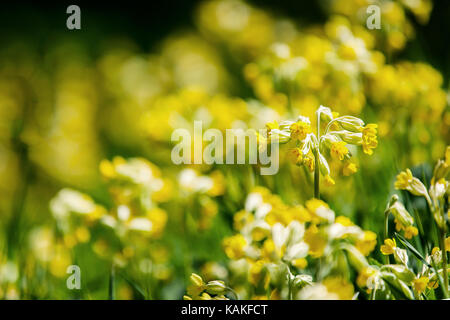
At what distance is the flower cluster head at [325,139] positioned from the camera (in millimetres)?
778

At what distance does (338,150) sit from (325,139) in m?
0.03

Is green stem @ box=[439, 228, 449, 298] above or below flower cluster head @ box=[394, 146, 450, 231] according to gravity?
below

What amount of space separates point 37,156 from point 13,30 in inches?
23.2

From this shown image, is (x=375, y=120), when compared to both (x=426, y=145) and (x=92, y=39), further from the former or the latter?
(x=92, y=39)

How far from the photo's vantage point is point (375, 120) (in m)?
1.18

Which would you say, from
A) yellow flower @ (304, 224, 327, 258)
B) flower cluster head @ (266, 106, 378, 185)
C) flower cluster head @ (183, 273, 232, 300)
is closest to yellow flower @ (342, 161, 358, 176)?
flower cluster head @ (266, 106, 378, 185)

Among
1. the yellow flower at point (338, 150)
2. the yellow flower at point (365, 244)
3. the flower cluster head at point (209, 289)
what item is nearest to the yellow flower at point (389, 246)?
the yellow flower at point (365, 244)

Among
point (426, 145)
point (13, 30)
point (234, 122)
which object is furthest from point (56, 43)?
point (426, 145)

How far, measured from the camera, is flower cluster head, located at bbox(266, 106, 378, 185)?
778mm

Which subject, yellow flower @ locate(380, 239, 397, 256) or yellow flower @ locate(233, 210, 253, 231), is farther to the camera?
yellow flower @ locate(233, 210, 253, 231)

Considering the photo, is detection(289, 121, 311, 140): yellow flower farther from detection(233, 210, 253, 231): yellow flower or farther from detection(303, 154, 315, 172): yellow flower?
detection(233, 210, 253, 231): yellow flower

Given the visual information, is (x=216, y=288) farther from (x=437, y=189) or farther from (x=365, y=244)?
(x=437, y=189)

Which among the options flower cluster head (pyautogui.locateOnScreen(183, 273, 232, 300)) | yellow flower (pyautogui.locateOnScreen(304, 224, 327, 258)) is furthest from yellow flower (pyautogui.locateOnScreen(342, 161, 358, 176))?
flower cluster head (pyautogui.locateOnScreen(183, 273, 232, 300))

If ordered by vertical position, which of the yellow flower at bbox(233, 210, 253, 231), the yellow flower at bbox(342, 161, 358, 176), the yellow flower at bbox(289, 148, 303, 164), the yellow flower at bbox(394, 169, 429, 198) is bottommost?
the yellow flower at bbox(233, 210, 253, 231)
